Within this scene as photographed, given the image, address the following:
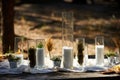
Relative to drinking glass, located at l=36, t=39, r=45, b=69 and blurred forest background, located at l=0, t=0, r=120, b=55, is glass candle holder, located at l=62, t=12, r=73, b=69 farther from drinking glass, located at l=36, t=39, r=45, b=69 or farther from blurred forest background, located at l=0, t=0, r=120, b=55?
blurred forest background, located at l=0, t=0, r=120, b=55

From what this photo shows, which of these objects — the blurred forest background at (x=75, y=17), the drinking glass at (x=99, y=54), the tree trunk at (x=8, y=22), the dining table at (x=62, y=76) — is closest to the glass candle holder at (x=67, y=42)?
the dining table at (x=62, y=76)

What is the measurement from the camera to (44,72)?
3.73 meters

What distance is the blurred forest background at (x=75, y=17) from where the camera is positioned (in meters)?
8.68

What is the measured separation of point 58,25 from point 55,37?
1.47 metres

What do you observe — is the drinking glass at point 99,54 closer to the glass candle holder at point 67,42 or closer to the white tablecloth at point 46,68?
the white tablecloth at point 46,68

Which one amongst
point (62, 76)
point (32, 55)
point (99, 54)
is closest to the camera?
point (62, 76)

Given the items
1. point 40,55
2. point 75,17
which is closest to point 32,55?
point 40,55

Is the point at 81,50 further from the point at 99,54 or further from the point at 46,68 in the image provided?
the point at 46,68

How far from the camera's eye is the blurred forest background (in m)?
8.68

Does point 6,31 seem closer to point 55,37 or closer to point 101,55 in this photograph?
point 55,37

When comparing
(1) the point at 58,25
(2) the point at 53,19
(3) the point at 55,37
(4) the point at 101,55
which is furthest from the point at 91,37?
(4) the point at 101,55

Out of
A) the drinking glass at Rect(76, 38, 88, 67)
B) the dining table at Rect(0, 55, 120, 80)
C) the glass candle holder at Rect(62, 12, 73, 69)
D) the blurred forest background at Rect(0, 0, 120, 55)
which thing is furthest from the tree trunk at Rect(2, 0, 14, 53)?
the drinking glass at Rect(76, 38, 88, 67)

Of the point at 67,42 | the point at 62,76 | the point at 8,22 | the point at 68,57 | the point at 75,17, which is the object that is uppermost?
the point at 75,17

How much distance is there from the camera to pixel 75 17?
11.3 metres
